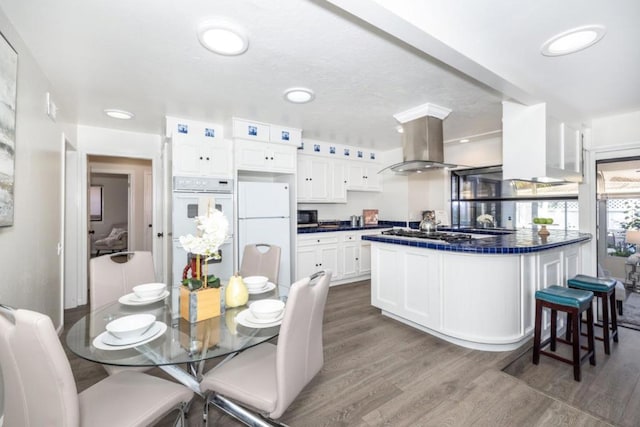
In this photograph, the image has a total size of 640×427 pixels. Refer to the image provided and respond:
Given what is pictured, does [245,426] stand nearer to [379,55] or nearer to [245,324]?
[245,324]

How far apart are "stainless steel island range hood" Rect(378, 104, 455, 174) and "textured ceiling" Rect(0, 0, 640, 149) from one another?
15 centimetres

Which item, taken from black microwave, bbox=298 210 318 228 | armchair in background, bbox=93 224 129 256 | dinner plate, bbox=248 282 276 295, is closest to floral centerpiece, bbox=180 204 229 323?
dinner plate, bbox=248 282 276 295

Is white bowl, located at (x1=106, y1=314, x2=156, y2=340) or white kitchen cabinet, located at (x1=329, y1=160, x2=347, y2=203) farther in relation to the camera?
white kitchen cabinet, located at (x1=329, y1=160, x2=347, y2=203)

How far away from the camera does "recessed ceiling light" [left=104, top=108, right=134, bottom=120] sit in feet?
10.2

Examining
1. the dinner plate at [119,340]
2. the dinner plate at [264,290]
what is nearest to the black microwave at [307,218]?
the dinner plate at [264,290]

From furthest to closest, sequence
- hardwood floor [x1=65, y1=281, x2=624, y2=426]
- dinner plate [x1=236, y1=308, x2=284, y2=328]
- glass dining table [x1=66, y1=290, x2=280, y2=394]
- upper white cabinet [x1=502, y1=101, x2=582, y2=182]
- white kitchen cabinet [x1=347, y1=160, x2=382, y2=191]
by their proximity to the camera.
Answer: white kitchen cabinet [x1=347, y1=160, x2=382, y2=191] < upper white cabinet [x1=502, y1=101, x2=582, y2=182] < hardwood floor [x1=65, y1=281, x2=624, y2=426] < dinner plate [x1=236, y1=308, x2=284, y2=328] < glass dining table [x1=66, y1=290, x2=280, y2=394]

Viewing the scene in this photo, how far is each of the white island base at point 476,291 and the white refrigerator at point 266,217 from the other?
5.34ft

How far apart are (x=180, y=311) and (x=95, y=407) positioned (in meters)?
0.51

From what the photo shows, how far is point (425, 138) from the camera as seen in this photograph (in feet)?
10.0

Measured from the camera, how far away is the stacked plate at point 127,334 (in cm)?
123

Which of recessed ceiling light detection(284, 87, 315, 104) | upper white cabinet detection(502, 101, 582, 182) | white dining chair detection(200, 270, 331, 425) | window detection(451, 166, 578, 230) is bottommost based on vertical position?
white dining chair detection(200, 270, 331, 425)

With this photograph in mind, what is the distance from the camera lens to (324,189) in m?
4.77

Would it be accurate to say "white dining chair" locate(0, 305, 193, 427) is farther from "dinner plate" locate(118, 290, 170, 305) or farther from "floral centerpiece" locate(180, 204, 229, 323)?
"dinner plate" locate(118, 290, 170, 305)

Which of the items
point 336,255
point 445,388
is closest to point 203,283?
point 445,388
